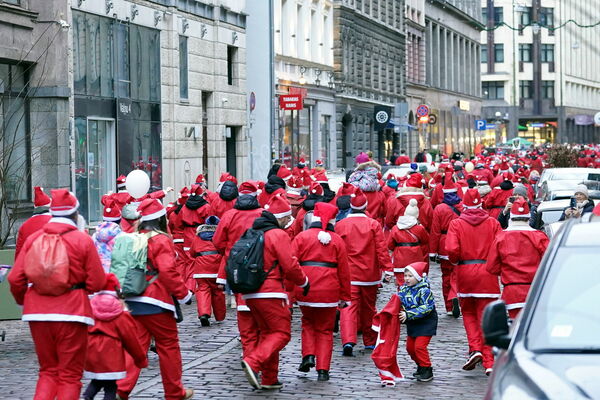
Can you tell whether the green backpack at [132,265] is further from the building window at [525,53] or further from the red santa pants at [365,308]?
the building window at [525,53]

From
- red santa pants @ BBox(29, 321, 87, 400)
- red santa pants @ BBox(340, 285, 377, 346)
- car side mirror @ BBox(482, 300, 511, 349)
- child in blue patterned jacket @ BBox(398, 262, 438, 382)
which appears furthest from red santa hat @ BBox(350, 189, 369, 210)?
car side mirror @ BBox(482, 300, 511, 349)

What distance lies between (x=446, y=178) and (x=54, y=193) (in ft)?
37.7

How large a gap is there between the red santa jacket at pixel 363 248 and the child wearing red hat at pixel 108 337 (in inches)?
182

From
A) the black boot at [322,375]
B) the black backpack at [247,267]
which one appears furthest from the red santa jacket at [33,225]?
the black boot at [322,375]

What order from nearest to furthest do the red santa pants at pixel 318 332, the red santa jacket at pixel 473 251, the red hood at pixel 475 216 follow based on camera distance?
the red santa pants at pixel 318 332, the red santa jacket at pixel 473 251, the red hood at pixel 475 216

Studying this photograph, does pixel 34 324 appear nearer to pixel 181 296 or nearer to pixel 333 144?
pixel 181 296

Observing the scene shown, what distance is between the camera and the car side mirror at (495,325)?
6.78 m

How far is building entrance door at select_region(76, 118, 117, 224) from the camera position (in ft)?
97.4

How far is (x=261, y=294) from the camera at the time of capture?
39.5 ft

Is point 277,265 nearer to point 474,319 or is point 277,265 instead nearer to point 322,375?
point 322,375

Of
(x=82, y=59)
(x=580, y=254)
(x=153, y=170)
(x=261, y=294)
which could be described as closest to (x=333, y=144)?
(x=153, y=170)

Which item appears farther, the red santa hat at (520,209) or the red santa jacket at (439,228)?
the red santa jacket at (439,228)

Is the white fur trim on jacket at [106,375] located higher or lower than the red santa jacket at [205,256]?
lower

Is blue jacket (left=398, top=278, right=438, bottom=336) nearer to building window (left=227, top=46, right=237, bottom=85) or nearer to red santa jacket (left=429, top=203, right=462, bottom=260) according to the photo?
red santa jacket (left=429, top=203, right=462, bottom=260)
